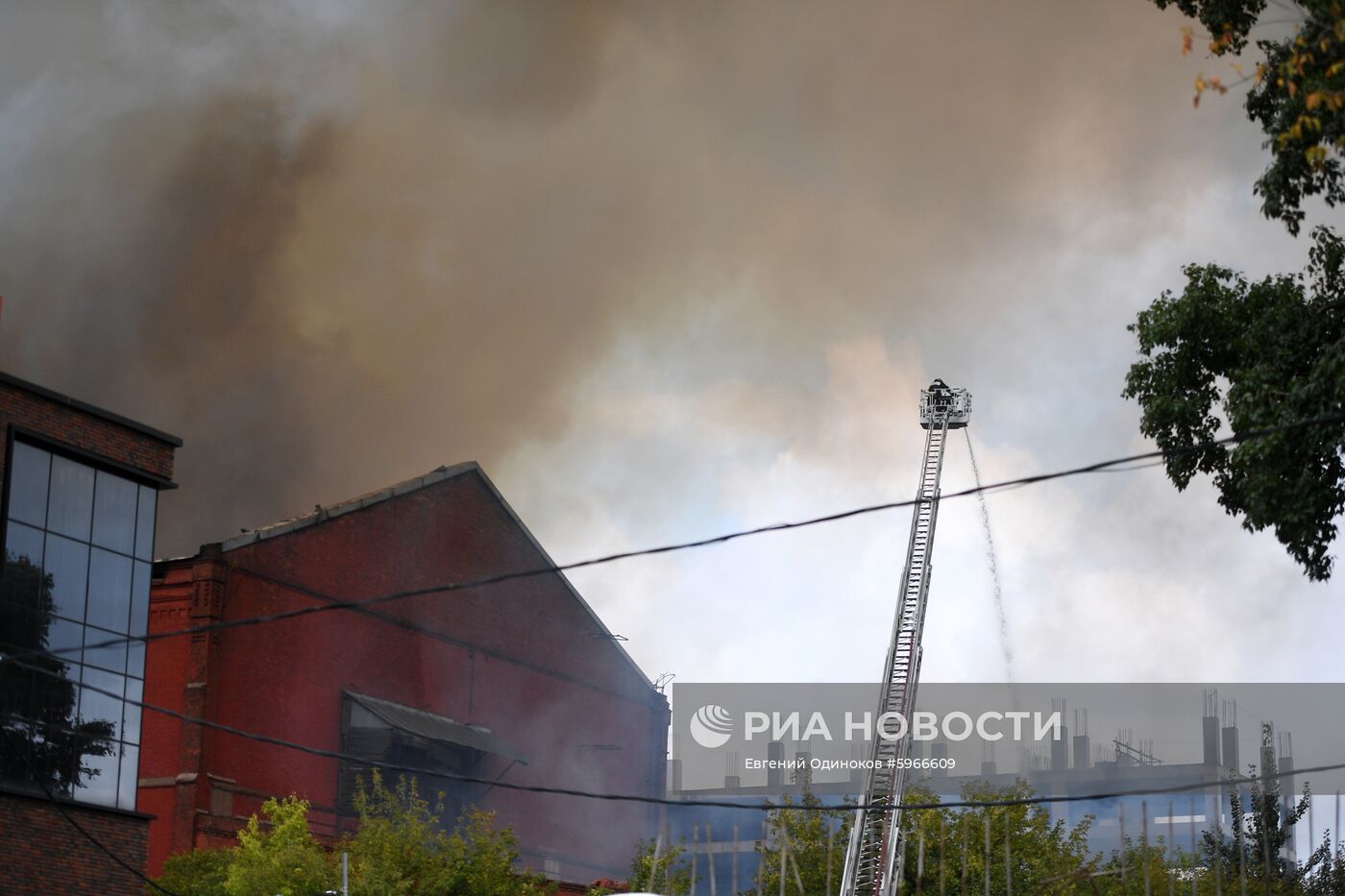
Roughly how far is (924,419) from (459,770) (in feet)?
43.8

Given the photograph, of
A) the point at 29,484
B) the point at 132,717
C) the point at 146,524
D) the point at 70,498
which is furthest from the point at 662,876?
the point at 29,484

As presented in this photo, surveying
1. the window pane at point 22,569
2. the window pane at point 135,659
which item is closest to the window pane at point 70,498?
the window pane at point 22,569

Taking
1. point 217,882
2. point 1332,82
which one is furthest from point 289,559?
point 1332,82

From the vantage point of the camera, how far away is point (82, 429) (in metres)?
23.6

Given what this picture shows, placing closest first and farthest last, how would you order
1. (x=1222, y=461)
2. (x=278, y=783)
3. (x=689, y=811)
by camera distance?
(x=1222, y=461), (x=278, y=783), (x=689, y=811)

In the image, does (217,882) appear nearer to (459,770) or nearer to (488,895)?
(488,895)

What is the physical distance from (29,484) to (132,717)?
3814 mm

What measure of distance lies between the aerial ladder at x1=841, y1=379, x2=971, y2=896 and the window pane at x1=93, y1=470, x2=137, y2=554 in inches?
483

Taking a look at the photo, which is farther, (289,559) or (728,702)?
(728,702)

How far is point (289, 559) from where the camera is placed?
3338 centimetres

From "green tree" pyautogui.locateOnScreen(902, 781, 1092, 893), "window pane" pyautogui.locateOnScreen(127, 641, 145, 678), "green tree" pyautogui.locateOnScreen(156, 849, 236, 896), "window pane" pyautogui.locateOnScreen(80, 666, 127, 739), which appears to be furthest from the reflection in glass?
"green tree" pyautogui.locateOnScreen(902, 781, 1092, 893)

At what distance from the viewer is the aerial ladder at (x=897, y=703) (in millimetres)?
27484

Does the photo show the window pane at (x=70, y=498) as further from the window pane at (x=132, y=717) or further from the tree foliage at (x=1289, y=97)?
the tree foliage at (x=1289, y=97)

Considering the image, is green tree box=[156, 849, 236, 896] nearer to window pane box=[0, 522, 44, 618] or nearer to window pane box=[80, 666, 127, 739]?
window pane box=[80, 666, 127, 739]
